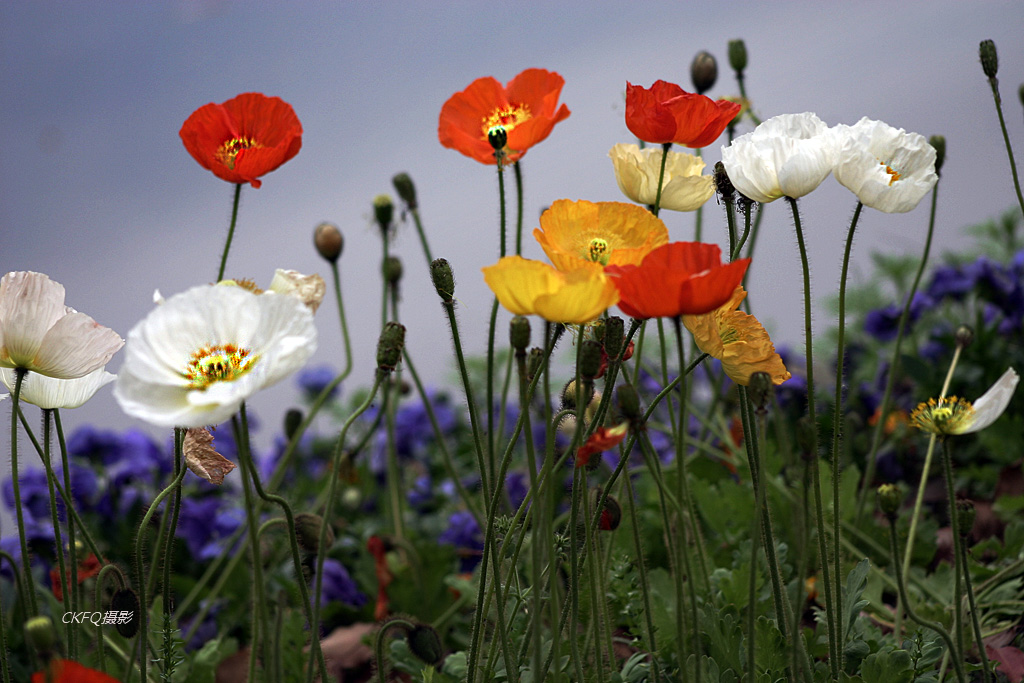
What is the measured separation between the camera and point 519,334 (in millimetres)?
490

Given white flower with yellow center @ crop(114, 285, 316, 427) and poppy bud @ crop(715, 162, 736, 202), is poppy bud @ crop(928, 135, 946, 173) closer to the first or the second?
poppy bud @ crop(715, 162, 736, 202)

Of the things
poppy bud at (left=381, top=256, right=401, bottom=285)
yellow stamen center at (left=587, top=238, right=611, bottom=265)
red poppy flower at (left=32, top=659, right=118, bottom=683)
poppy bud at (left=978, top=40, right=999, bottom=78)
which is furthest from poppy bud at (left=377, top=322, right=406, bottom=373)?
poppy bud at (left=978, top=40, right=999, bottom=78)

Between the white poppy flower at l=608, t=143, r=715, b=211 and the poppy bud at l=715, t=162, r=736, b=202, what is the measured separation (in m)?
0.02

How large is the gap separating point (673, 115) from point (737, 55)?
1.54ft

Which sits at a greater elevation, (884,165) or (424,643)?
(884,165)

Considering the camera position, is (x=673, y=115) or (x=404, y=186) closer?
(x=673, y=115)

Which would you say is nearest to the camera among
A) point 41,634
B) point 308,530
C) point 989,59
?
point 41,634

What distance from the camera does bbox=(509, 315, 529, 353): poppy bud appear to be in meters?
0.49

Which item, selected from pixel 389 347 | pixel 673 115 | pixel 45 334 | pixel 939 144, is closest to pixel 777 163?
pixel 673 115

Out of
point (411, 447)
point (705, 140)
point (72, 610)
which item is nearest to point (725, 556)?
point (705, 140)

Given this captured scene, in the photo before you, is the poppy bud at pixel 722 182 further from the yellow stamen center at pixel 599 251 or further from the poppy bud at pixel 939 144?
the poppy bud at pixel 939 144

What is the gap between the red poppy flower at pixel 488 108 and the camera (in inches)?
28.7

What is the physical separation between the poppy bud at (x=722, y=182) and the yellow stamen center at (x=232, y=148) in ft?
1.17

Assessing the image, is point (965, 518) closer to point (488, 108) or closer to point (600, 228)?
point (600, 228)
